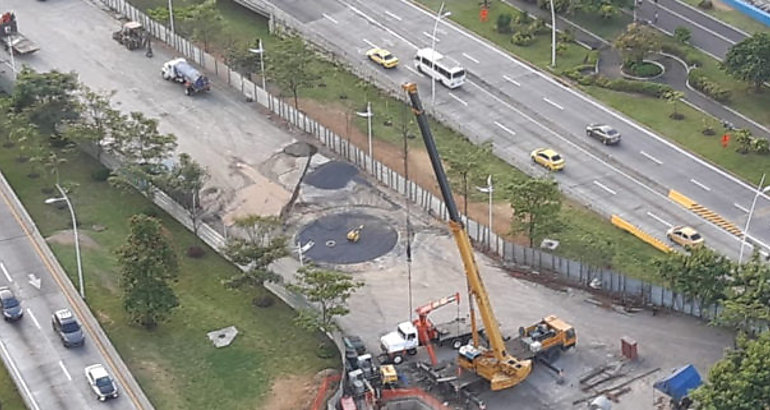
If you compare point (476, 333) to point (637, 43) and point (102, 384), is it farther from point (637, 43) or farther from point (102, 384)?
point (637, 43)

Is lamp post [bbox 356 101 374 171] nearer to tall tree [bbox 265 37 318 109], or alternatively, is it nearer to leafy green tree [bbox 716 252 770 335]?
tall tree [bbox 265 37 318 109]

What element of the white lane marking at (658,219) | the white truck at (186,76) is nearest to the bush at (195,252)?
the white truck at (186,76)

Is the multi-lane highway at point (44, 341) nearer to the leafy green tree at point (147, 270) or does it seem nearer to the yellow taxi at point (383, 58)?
the leafy green tree at point (147, 270)

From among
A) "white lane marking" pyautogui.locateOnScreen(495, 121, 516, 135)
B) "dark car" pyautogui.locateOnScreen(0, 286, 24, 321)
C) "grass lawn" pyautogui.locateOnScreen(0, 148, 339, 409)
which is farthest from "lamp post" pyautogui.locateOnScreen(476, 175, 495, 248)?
"dark car" pyautogui.locateOnScreen(0, 286, 24, 321)

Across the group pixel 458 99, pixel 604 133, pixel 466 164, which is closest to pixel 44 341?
pixel 466 164

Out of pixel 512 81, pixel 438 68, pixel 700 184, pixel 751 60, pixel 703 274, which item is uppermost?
pixel 751 60

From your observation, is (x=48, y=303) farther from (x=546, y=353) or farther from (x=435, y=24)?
(x=435, y=24)
